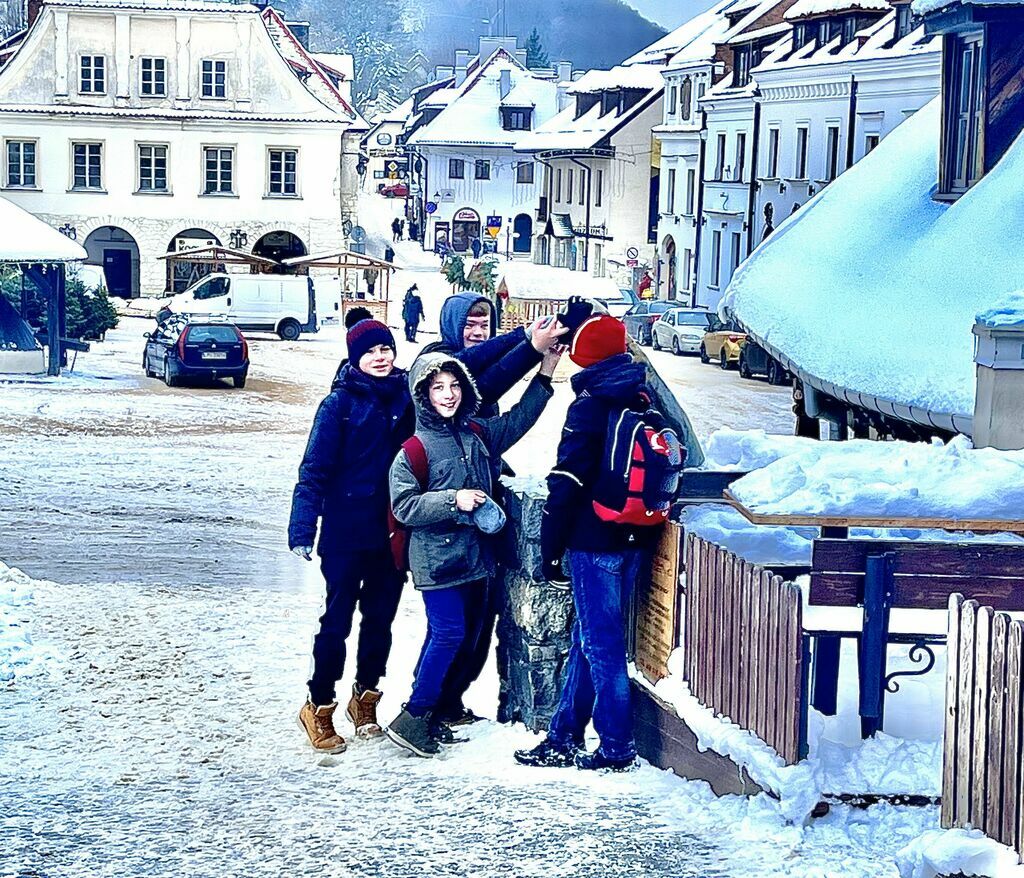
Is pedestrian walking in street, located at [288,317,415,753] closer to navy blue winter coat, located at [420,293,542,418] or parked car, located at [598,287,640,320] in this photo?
navy blue winter coat, located at [420,293,542,418]

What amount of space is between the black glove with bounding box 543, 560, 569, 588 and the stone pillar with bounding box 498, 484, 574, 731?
0.23 m

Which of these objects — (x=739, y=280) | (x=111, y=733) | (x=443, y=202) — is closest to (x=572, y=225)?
(x=443, y=202)

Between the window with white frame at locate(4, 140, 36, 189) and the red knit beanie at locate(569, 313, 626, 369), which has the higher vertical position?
the window with white frame at locate(4, 140, 36, 189)

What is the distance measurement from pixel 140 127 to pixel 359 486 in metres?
46.4

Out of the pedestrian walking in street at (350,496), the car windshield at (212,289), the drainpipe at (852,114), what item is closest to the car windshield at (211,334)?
the car windshield at (212,289)

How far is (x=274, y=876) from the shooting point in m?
5.98

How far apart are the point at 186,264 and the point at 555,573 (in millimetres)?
46065

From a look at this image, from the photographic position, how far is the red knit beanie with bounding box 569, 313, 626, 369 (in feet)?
22.9

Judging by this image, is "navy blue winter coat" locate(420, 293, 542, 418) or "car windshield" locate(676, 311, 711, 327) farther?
"car windshield" locate(676, 311, 711, 327)

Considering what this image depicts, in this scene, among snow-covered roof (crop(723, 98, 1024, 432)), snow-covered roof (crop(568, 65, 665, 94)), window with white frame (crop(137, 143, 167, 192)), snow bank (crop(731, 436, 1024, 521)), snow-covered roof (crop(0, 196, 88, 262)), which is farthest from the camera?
snow-covered roof (crop(568, 65, 665, 94))

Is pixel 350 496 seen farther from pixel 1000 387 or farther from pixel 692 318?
pixel 692 318

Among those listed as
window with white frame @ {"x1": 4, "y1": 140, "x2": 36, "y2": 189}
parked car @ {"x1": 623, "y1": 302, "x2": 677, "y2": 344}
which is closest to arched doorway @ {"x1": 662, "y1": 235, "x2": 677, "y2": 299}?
parked car @ {"x1": 623, "y1": 302, "x2": 677, "y2": 344}

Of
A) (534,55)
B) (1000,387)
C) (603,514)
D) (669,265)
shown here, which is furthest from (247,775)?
(534,55)

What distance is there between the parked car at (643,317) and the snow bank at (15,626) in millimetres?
33385
